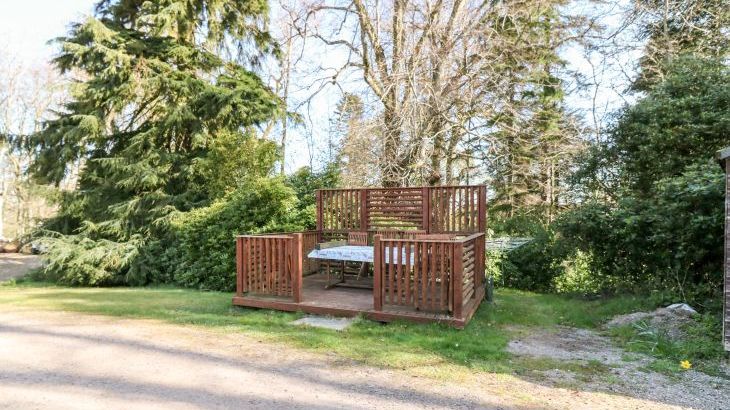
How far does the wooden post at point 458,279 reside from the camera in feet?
16.1

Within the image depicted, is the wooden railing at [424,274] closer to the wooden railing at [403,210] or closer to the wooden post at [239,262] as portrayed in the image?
the wooden railing at [403,210]

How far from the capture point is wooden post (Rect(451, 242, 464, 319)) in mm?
4914

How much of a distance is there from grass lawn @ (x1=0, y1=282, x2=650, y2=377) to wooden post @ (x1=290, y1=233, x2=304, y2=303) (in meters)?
0.29

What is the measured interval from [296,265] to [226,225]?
351 centimetres

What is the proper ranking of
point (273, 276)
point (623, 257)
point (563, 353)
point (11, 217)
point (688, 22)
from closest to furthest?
point (563, 353) < point (273, 276) < point (623, 257) < point (688, 22) < point (11, 217)

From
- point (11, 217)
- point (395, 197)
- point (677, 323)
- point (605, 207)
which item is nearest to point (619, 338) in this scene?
point (677, 323)

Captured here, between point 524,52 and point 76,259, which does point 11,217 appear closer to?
point 76,259

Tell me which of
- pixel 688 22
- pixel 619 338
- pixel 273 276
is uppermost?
pixel 688 22

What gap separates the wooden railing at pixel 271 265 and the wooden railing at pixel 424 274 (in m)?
1.16

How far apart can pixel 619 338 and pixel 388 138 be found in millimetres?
7259

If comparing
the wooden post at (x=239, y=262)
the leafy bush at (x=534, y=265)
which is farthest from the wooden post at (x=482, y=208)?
the wooden post at (x=239, y=262)

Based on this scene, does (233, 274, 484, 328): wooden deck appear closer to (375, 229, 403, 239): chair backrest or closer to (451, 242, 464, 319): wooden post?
(451, 242, 464, 319): wooden post

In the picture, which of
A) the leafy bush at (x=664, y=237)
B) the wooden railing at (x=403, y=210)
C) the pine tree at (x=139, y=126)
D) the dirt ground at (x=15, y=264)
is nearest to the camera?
the leafy bush at (x=664, y=237)

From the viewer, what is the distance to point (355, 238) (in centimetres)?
777
